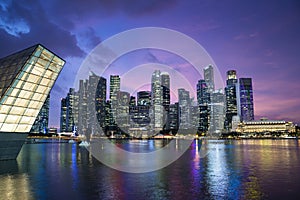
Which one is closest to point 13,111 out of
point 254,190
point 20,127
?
point 20,127

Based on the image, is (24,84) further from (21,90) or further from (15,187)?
(15,187)

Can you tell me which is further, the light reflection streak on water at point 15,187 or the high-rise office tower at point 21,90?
the high-rise office tower at point 21,90

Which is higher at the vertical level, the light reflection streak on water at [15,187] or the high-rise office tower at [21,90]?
the high-rise office tower at [21,90]

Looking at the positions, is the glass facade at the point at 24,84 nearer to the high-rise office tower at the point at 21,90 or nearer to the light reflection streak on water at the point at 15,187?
the high-rise office tower at the point at 21,90

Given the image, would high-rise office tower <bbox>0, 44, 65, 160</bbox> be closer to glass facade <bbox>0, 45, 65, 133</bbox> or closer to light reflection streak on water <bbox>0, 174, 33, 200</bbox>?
glass facade <bbox>0, 45, 65, 133</bbox>

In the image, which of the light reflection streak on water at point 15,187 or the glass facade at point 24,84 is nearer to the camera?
the light reflection streak on water at point 15,187

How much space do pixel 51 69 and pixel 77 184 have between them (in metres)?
22.2

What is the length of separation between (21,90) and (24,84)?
0.83 m

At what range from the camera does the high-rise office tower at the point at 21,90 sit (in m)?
32.6

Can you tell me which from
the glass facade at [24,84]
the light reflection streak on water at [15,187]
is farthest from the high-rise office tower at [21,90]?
the light reflection streak on water at [15,187]

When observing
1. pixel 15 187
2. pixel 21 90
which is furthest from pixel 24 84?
pixel 15 187

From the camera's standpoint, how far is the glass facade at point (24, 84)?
3253 centimetres

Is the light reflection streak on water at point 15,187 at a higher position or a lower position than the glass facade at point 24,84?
lower

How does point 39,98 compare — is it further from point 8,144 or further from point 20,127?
point 8,144
